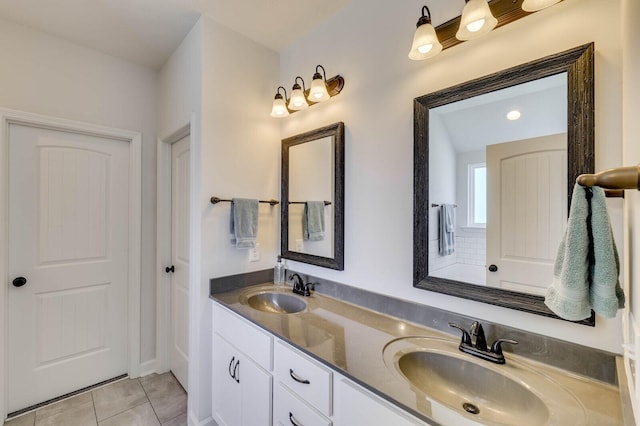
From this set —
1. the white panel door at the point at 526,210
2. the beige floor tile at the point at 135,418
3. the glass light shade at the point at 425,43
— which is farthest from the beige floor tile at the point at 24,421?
the glass light shade at the point at 425,43

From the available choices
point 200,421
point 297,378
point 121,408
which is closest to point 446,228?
point 297,378

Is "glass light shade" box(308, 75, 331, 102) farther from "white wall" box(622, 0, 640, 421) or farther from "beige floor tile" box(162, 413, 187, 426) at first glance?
"beige floor tile" box(162, 413, 187, 426)

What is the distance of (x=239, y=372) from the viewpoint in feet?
4.96

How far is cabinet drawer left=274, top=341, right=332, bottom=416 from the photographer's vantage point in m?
1.03

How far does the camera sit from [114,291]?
226cm

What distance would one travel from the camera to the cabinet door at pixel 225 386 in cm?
155

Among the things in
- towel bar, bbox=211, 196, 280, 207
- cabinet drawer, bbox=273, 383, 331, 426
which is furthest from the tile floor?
towel bar, bbox=211, 196, 280, 207

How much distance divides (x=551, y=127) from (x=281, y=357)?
141 cm

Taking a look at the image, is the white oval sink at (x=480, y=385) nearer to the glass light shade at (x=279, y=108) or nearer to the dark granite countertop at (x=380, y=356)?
the dark granite countertop at (x=380, y=356)

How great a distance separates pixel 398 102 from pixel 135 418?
2.58 metres

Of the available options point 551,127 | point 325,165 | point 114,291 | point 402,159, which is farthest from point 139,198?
point 551,127

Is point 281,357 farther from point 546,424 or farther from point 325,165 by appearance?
point 325,165

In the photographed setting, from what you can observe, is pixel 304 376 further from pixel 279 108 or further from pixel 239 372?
pixel 279 108

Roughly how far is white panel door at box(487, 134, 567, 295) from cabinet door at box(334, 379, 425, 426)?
63cm
